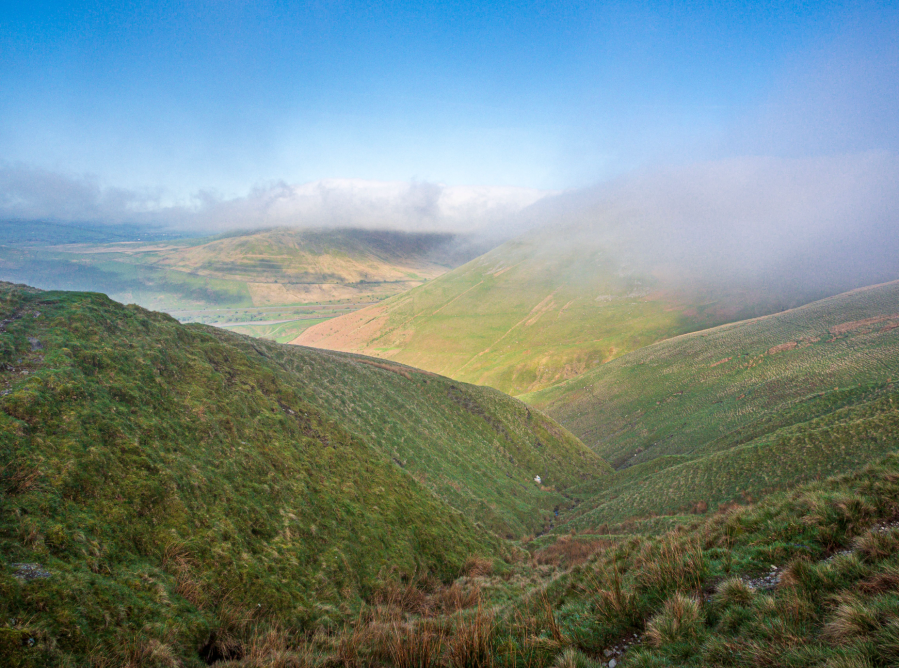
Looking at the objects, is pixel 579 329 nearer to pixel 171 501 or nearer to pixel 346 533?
pixel 346 533

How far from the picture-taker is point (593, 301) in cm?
18025

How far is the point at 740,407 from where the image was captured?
52.5m

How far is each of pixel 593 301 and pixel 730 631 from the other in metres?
187

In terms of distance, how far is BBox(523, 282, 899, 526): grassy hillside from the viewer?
2509 centimetres

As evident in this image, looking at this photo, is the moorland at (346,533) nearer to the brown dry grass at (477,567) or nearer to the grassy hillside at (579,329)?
the brown dry grass at (477,567)

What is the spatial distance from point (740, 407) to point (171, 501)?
209 feet

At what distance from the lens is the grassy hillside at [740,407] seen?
25.1 metres

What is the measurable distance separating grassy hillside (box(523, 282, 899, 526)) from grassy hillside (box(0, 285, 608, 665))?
1838cm

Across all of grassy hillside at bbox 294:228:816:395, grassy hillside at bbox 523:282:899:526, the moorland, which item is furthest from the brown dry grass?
grassy hillside at bbox 294:228:816:395

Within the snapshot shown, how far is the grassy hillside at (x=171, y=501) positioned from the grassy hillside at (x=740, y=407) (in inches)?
724

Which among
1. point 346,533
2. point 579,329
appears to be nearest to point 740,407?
point 346,533

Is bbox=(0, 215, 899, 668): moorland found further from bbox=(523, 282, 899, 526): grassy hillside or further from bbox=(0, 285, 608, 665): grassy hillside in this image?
bbox=(523, 282, 899, 526): grassy hillside

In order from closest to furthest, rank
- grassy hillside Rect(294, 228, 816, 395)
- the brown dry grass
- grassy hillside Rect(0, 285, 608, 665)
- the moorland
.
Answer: the moorland
grassy hillside Rect(0, 285, 608, 665)
the brown dry grass
grassy hillside Rect(294, 228, 816, 395)

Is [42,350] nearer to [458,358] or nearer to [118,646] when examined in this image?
[118,646]
